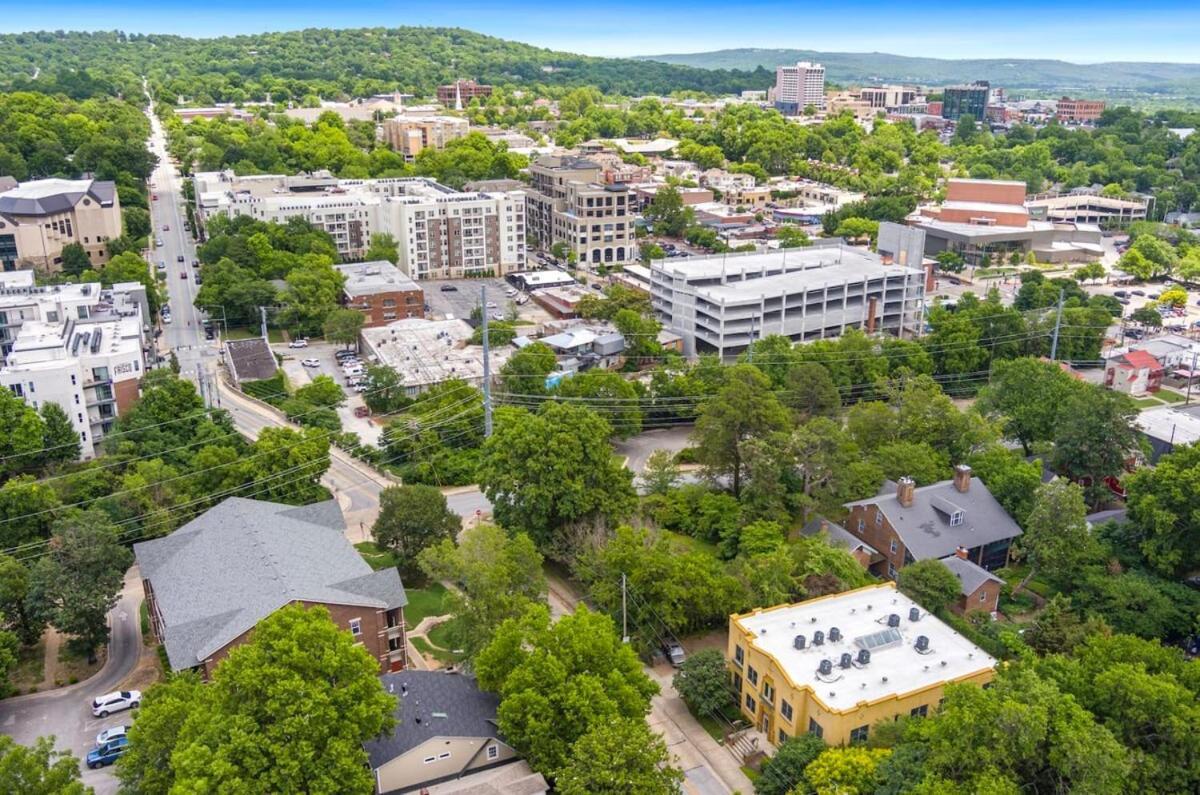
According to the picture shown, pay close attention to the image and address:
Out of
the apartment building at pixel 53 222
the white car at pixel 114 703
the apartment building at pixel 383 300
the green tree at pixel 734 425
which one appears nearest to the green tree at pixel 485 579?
the white car at pixel 114 703

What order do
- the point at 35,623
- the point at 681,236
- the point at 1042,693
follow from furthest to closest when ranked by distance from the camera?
the point at 681,236, the point at 35,623, the point at 1042,693

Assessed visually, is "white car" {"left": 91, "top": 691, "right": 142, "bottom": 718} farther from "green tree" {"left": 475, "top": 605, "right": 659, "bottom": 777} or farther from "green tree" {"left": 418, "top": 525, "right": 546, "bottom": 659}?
"green tree" {"left": 475, "top": 605, "right": 659, "bottom": 777}

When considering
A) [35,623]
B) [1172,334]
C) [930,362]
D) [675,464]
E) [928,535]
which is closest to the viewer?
[35,623]

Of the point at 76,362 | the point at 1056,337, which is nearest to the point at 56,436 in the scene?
the point at 76,362

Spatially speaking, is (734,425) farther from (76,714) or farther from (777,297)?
(76,714)

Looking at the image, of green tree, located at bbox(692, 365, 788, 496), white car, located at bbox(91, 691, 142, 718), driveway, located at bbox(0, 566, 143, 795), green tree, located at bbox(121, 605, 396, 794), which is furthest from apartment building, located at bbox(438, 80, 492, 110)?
green tree, located at bbox(121, 605, 396, 794)

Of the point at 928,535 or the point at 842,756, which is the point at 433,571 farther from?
the point at 928,535

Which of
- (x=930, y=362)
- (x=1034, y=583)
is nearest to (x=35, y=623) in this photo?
(x=1034, y=583)

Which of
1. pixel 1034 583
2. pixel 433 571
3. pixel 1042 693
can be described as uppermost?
pixel 1042 693
